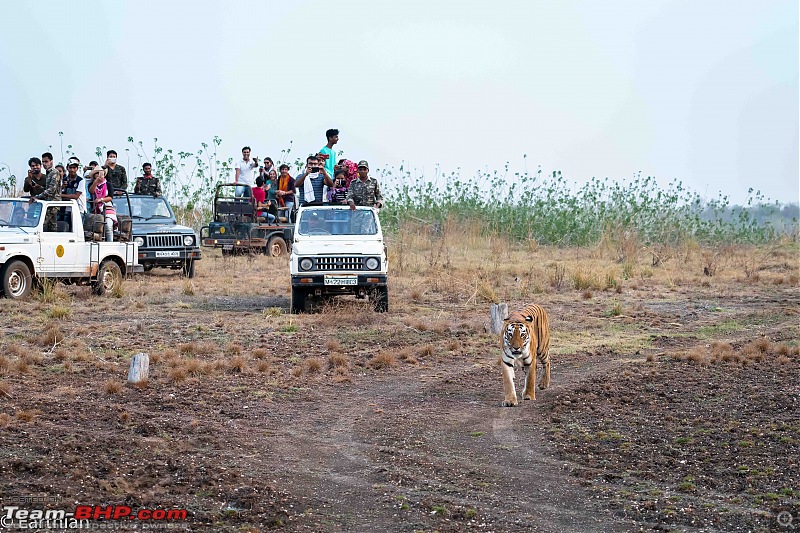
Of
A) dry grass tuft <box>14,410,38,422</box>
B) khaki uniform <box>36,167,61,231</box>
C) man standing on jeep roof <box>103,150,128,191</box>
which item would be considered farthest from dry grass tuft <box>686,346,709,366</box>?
man standing on jeep roof <box>103,150,128,191</box>

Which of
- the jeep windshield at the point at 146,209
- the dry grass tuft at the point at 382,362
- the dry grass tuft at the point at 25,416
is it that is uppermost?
the jeep windshield at the point at 146,209

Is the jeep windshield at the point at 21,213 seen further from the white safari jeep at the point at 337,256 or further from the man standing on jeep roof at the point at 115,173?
the white safari jeep at the point at 337,256

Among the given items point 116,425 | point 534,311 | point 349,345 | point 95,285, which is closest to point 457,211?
point 95,285

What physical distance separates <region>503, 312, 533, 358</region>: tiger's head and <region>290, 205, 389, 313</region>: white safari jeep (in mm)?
6300

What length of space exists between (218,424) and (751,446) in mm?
4215

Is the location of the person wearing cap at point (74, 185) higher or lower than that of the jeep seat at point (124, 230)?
higher

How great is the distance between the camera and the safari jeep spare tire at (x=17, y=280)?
16547 mm

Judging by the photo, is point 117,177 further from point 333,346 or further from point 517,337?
point 517,337

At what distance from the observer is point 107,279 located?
723 inches

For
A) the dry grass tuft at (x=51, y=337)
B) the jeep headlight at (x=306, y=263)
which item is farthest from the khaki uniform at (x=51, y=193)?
the jeep headlight at (x=306, y=263)

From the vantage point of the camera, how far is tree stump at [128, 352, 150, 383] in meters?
10.2

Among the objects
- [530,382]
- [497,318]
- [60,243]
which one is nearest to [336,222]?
[497,318]

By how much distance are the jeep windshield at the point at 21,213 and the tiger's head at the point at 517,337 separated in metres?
10.2

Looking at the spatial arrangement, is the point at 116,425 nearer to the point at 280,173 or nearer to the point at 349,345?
the point at 349,345
